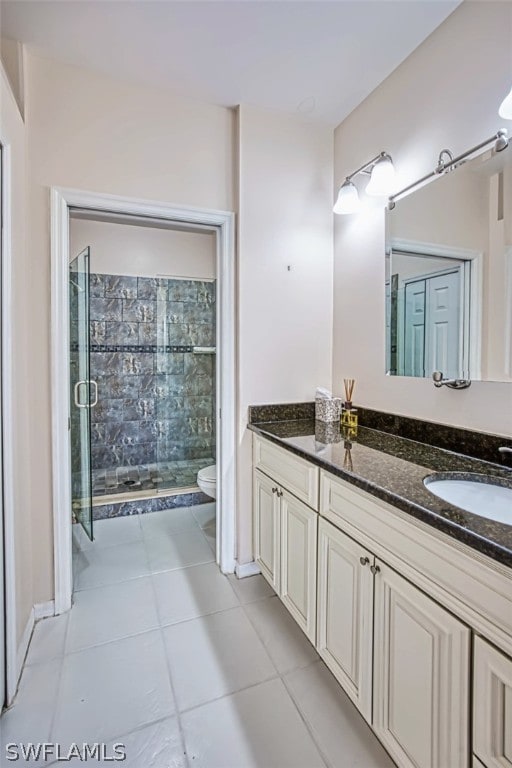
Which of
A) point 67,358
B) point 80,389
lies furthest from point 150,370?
point 67,358

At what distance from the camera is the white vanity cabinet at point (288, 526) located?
1448mm

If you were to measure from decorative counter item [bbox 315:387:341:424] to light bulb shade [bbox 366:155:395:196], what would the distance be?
3.36 ft

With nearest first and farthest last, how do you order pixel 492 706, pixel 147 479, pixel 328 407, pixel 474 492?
pixel 492 706, pixel 474 492, pixel 328 407, pixel 147 479

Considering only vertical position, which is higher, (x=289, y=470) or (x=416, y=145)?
(x=416, y=145)

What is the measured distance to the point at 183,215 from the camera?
195 cm

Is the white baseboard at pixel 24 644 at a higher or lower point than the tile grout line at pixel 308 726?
higher

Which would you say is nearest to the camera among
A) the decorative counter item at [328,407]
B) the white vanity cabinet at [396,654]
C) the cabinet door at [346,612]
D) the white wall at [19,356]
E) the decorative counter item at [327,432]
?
the white vanity cabinet at [396,654]

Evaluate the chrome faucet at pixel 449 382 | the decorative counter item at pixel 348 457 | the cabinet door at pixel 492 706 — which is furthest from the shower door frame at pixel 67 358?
the cabinet door at pixel 492 706

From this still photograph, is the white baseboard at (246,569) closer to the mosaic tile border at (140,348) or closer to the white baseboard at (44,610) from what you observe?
the white baseboard at (44,610)

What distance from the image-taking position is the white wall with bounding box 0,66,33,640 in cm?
139

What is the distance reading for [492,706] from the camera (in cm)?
75

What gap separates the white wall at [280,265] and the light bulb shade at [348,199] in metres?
0.28

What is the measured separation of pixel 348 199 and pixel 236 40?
822mm

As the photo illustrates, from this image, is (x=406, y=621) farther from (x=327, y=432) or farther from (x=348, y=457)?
(x=327, y=432)
